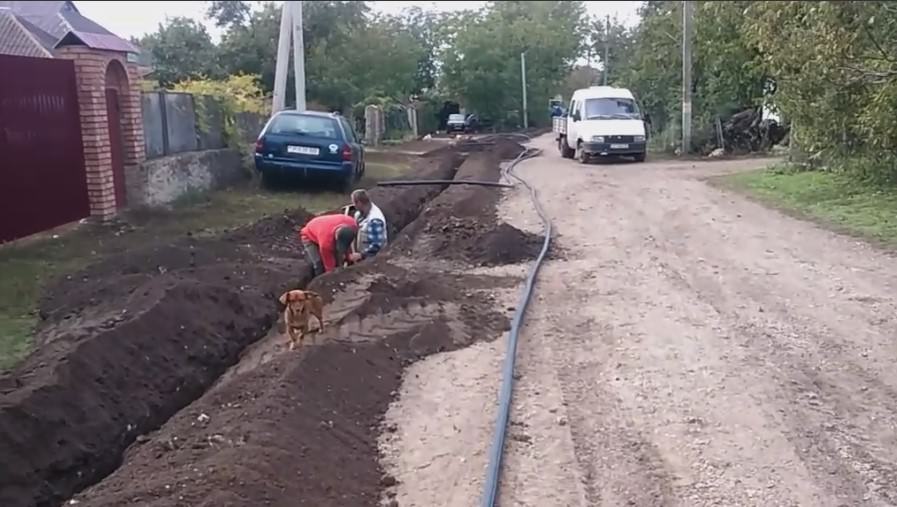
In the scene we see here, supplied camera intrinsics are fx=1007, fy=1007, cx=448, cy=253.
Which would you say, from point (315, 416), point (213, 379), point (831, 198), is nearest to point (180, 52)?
point (831, 198)

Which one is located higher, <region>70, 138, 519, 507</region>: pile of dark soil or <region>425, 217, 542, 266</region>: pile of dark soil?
<region>425, 217, 542, 266</region>: pile of dark soil

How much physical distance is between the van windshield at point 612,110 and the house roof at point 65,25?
13.7m

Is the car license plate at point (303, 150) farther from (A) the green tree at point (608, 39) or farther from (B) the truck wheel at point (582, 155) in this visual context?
(A) the green tree at point (608, 39)

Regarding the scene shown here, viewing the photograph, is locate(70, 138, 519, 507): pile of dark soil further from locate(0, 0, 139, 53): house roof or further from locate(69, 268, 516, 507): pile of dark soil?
locate(0, 0, 139, 53): house roof

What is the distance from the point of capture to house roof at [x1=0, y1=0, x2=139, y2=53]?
12.7 metres

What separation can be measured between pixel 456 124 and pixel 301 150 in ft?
142

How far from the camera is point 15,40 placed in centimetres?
1914

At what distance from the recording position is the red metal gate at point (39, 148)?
1099 cm

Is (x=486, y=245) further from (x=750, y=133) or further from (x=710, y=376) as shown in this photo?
(x=750, y=133)

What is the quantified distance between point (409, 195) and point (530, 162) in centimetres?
1174

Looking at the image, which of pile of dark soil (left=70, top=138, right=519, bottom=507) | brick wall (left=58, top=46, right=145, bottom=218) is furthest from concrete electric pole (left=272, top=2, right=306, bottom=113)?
pile of dark soil (left=70, top=138, right=519, bottom=507)

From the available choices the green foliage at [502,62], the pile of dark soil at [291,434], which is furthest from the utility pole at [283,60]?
the green foliage at [502,62]

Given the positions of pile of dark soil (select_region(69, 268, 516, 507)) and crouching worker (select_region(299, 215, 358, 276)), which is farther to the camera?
crouching worker (select_region(299, 215, 358, 276))

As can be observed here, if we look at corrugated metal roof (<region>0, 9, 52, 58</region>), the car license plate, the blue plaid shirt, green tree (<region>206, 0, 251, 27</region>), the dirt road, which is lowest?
the dirt road
